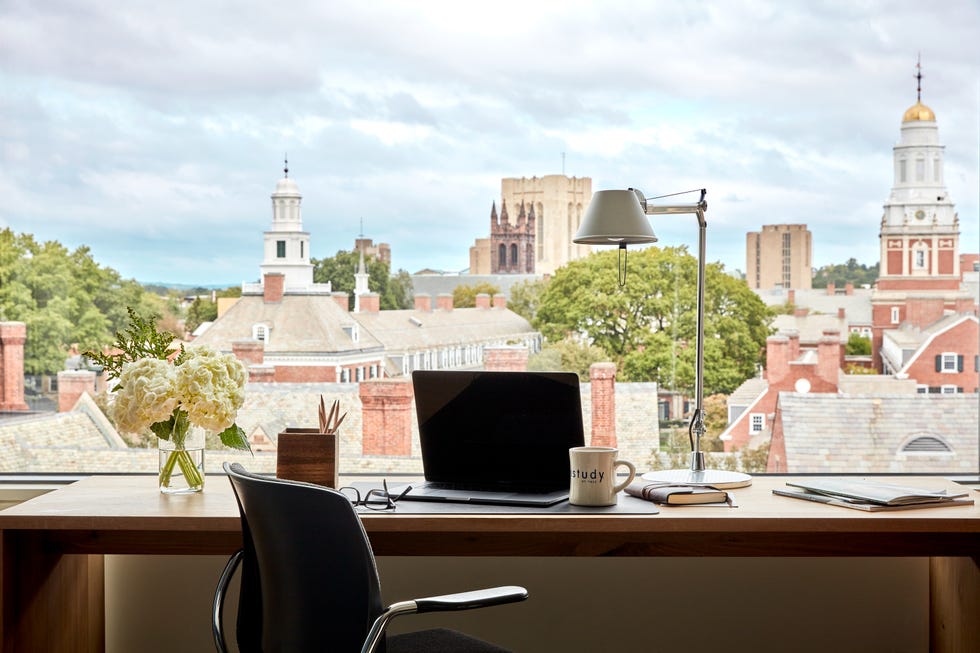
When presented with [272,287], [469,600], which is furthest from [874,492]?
[272,287]

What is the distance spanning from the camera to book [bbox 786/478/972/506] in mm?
2254

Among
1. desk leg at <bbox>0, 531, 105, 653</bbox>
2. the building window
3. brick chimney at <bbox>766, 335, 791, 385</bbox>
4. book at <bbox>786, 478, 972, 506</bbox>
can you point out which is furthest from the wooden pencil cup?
the building window

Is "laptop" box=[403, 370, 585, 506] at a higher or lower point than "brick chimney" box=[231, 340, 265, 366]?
lower

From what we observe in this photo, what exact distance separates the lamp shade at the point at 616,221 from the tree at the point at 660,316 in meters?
0.81

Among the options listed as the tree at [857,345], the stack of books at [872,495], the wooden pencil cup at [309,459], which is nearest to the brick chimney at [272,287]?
the wooden pencil cup at [309,459]

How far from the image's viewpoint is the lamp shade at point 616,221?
249cm

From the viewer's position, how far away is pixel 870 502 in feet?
7.37

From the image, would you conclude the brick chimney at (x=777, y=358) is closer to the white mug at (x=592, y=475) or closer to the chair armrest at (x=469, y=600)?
the white mug at (x=592, y=475)

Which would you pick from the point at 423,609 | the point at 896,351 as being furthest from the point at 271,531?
the point at 896,351

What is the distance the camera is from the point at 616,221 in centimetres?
250

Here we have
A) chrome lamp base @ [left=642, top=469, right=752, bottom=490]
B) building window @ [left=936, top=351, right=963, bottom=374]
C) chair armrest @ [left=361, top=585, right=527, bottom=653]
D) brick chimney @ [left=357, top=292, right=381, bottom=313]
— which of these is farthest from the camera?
brick chimney @ [left=357, top=292, right=381, bottom=313]

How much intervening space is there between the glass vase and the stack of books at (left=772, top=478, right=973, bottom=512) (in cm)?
146

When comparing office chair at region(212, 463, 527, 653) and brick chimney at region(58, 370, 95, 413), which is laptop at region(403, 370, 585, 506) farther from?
brick chimney at region(58, 370, 95, 413)

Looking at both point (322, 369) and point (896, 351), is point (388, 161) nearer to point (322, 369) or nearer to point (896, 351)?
point (322, 369)
